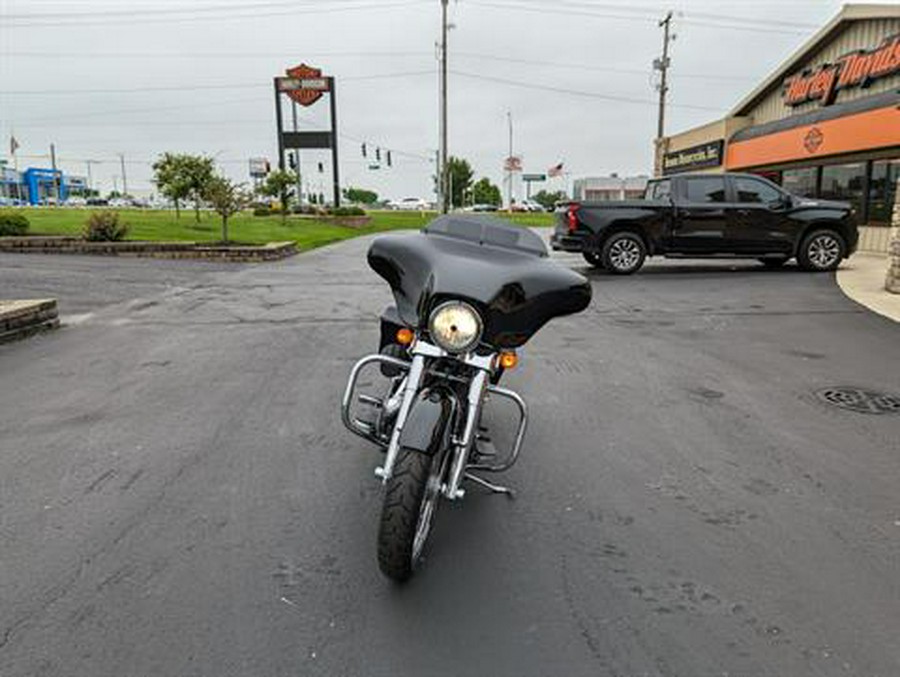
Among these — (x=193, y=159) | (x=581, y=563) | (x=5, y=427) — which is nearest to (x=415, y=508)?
(x=581, y=563)

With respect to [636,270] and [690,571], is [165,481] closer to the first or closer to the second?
[690,571]

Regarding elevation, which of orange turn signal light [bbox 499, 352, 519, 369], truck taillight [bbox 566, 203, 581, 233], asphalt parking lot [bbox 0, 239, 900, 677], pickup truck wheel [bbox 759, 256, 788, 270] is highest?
truck taillight [bbox 566, 203, 581, 233]

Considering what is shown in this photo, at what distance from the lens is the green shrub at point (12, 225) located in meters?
17.3

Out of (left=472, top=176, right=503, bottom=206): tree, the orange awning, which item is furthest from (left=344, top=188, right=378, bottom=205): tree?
the orange awning

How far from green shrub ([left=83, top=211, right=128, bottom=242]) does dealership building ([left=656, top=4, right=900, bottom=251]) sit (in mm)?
18793

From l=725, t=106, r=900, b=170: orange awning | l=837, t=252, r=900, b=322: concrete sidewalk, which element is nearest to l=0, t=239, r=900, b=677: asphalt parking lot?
l=837, t=252, r=900, b=322: concrete sidewalk

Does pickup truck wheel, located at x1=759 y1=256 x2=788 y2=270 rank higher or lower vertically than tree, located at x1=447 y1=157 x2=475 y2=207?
lower

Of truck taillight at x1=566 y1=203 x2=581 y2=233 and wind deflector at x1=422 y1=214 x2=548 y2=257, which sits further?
truck taillight at x1=566 y1=203 x2=581 y2=233

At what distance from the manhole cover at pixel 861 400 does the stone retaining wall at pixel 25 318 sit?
7743 mm

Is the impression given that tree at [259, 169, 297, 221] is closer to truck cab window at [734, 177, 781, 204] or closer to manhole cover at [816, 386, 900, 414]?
truck cab window at [734, 177, 781, 204]

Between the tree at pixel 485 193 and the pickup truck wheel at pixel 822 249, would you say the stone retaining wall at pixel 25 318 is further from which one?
the tree at pixel 485 193

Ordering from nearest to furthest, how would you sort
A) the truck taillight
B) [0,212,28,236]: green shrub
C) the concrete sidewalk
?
the concrete sidewalk < the truck taillight < [0,212,28,236]: green shrub

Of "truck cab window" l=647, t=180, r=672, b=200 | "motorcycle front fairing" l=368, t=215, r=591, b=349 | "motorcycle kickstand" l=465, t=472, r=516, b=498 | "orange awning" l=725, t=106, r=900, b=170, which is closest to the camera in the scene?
"motorcycle front fairing" l=368, t=215, r=591, b=349

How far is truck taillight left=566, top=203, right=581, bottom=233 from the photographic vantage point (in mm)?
13102
